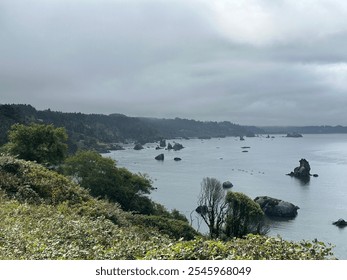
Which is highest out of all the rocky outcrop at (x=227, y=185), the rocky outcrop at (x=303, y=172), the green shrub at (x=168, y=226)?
the green shrub at (x=168, y=226)

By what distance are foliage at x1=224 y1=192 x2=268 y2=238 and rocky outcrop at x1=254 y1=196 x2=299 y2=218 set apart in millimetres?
29582

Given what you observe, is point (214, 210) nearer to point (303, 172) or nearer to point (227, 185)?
point (227, 185)

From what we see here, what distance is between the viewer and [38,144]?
58750 mm

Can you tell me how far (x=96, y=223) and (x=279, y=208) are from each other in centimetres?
7790

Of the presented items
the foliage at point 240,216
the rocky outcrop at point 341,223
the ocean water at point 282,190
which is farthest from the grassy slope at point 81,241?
the rocky outcrop at point 341,223

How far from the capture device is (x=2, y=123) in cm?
11988

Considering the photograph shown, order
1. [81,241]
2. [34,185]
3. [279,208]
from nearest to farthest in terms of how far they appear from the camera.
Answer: [81,241], [34,185], [279,208]

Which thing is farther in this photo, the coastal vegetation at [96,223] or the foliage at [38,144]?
the foliage at [38,144]

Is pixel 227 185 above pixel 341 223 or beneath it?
above

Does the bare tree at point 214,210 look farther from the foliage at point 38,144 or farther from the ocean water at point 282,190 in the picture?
the foliage at point 38,144

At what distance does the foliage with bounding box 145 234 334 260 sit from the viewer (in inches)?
405

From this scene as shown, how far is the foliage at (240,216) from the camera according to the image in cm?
6012

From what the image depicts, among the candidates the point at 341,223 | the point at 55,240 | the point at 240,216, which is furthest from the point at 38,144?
the point at 341,223

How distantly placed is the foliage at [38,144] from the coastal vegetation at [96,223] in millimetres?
330
